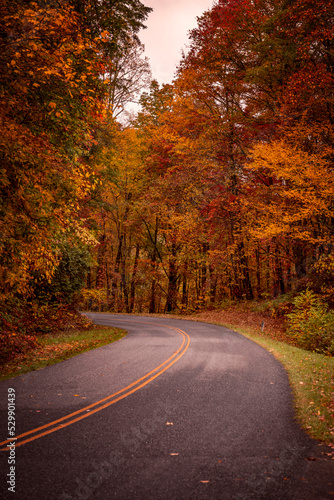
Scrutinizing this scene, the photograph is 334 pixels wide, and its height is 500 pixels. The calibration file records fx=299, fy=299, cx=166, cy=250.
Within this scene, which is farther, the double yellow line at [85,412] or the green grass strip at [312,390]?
the green grass strip at [312,390]

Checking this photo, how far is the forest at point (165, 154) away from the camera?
6.17 meters

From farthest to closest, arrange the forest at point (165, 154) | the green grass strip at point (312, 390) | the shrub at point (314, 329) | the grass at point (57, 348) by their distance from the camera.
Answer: the shrub at point (314, 329) → the grass at point (57, 348) → the forest at point (165, 154) → the green grass strip at point (312, 390)

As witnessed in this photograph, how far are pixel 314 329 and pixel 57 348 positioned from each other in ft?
35.4

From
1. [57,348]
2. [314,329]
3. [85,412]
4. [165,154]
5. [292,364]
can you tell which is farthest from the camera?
[165,154]

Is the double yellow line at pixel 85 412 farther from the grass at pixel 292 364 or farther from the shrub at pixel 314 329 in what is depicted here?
the shrub at pixel 314 329

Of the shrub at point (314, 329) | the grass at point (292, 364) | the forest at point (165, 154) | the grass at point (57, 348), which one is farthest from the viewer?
the shrub at point (314, 329)

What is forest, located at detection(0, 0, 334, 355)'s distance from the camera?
20.2 feet

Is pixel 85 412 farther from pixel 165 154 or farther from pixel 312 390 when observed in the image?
pixel 165 154

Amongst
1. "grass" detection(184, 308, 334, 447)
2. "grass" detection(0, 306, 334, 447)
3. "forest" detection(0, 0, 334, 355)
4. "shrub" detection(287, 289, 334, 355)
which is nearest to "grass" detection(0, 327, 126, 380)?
"grass" detection(0, 306, 334, 447)

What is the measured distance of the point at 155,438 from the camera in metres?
4.56

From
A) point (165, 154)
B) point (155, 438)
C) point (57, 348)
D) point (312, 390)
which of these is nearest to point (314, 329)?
point (312, 390)

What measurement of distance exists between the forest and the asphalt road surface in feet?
9.10

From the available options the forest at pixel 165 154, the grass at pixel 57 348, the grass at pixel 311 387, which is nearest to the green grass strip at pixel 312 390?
the grass at pixel 311 387

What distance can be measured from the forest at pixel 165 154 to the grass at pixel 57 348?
685mm
